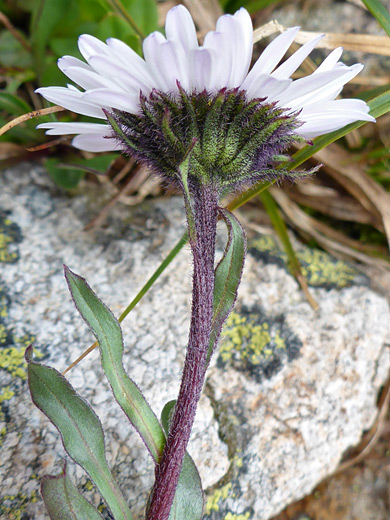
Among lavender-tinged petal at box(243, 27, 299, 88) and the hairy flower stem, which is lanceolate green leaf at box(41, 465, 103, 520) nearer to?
the hairy flower stem

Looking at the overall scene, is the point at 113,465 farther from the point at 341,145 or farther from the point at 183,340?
the point at 341,145

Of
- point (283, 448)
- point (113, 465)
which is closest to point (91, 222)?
point (113, 465)

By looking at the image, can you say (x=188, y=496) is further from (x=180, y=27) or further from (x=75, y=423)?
(x=180, y=27)

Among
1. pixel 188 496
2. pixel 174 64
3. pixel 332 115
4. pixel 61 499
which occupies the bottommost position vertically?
pixel 188 496

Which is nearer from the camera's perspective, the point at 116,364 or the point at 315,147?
the point at 116,364

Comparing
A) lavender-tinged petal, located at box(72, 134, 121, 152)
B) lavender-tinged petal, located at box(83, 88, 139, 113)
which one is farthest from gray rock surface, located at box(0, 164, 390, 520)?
lavender-tinged petal, located at box(83, 88, 139, 113)

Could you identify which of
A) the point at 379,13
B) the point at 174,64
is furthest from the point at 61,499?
the point at 379,13
